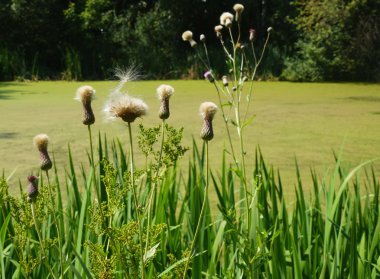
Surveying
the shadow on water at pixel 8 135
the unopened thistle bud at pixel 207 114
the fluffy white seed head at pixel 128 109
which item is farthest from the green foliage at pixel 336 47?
the fluffy white seed head at pixel 128 109

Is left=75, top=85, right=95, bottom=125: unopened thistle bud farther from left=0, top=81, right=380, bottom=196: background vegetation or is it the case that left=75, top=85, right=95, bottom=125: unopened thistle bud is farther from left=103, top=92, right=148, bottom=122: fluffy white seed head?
left=0, top=81, right=380, bottom=196: background vegetation

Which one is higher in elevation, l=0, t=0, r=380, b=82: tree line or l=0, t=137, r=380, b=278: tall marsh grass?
l=0, t=0, r=380, b=82: tree line

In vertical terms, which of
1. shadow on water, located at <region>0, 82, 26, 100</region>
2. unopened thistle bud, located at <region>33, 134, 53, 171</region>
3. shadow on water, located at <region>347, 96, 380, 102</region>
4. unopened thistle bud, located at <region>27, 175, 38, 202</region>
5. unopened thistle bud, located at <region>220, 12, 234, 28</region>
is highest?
unopened thistle bud, located at <region>220, 12, 234, 28</region>

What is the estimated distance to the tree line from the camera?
8.95 meters

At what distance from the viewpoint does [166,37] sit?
33.0ft

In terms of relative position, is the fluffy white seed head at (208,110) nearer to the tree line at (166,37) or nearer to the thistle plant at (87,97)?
the thistle plant at (87,97)

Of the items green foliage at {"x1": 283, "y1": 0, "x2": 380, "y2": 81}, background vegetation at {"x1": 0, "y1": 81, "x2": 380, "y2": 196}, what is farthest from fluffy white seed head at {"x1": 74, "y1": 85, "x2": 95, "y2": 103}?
green foliage at {"x1": 283, "y1": 0, "x2": 380, "y2": 81}

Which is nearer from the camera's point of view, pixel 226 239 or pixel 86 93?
pixel 86 93

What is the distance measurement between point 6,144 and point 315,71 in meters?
5.57

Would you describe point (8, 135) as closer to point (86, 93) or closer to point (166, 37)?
point (86, 93)

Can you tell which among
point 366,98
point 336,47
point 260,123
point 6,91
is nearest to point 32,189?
point 260,123

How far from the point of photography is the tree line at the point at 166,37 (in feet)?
29.4

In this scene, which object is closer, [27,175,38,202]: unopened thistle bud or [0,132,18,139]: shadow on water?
[27,175,38,202]: unopened thistle bud

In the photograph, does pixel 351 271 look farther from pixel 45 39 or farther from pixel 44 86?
pixel 45 39
